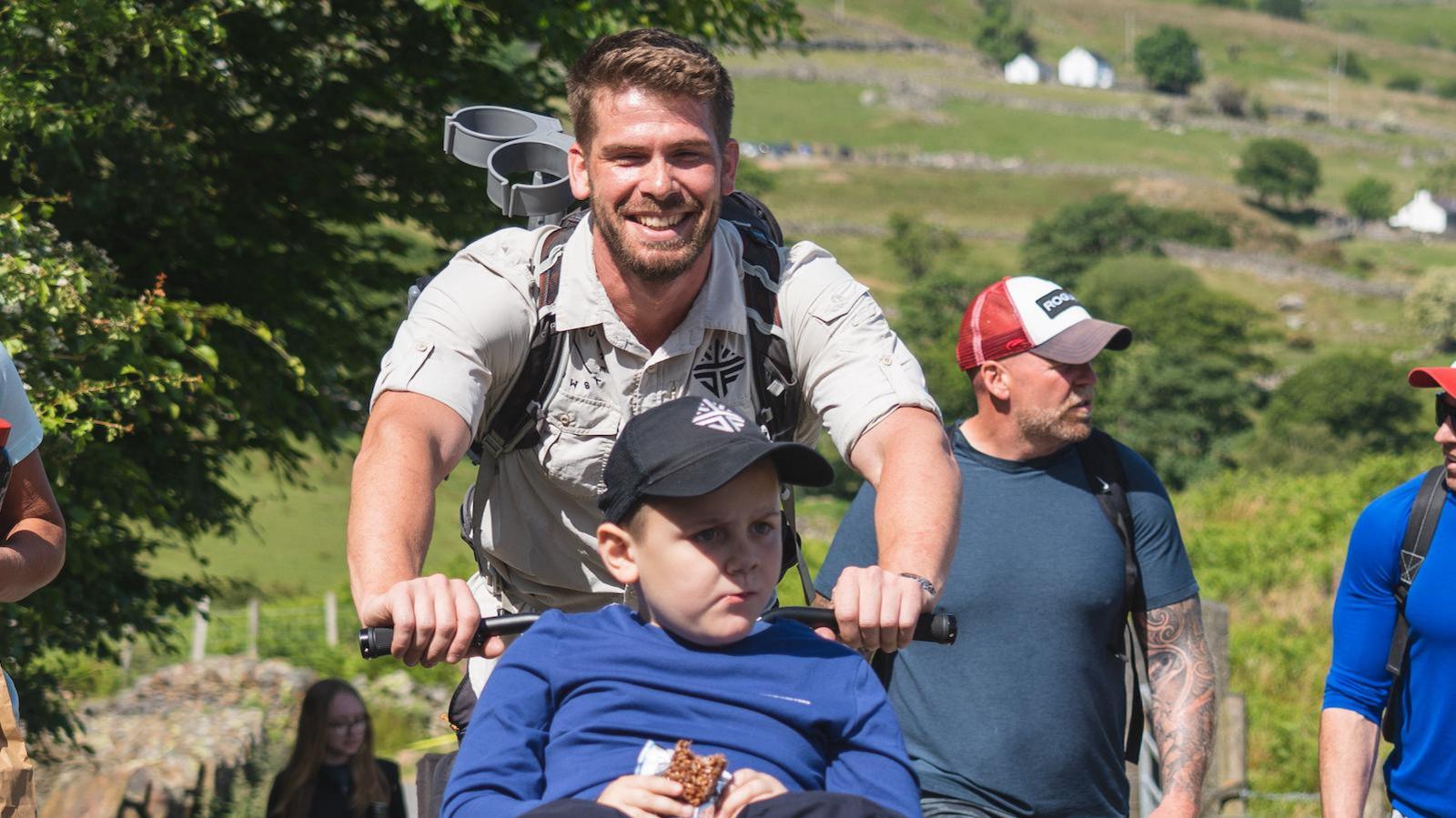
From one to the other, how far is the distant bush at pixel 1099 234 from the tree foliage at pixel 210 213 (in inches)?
4151

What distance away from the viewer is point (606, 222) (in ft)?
12.8

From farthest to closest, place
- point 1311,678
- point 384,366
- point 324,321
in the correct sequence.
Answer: point 1311,678, point 324,321, point 384,366

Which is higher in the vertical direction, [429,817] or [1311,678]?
[429,817]

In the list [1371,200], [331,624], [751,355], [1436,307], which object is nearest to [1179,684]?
[751,355]

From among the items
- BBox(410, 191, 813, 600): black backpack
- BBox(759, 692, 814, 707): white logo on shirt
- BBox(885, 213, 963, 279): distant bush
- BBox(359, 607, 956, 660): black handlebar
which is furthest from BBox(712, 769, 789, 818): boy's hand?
BBox(885, 213, 963, 279): distant bush

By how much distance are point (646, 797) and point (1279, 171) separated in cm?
15103

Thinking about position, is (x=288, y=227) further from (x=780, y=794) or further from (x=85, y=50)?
(x=780, y=794)

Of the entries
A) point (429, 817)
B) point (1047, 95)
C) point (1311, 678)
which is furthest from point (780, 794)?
point (1047, 95)

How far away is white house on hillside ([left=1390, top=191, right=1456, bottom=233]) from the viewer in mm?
147375

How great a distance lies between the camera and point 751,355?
13.6 ft

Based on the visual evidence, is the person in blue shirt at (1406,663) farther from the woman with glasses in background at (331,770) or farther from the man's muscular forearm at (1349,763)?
the woman with glasses in background at (331,770)

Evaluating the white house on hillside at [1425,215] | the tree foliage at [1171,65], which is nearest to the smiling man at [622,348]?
the white house on hillside at [1425,215]

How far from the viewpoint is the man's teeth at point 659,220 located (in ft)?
12.7

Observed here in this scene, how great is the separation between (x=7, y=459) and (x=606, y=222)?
5.28 ft
